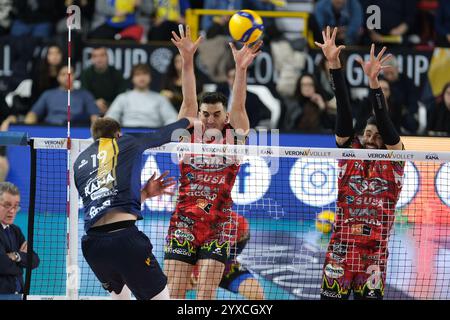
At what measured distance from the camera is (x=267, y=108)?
1839 cm

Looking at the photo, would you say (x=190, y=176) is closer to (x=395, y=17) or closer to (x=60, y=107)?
(x=60, y=107)

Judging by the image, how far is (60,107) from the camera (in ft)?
57.8

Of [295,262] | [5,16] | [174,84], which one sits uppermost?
[5,16]

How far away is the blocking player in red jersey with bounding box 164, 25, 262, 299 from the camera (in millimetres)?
10156

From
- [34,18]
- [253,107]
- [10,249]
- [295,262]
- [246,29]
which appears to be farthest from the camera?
[34,18]

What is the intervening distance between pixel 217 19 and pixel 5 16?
15.3 ft

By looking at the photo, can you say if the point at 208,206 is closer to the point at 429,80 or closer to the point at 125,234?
the point at 125,234

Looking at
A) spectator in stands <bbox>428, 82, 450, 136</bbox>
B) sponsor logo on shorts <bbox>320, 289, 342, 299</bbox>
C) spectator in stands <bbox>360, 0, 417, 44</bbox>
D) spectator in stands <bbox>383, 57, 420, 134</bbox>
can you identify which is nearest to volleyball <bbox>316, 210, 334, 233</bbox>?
spectator in stands <bbox>383, 57, 420, 134</bbox>

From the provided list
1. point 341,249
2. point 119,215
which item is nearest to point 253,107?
point 341,249

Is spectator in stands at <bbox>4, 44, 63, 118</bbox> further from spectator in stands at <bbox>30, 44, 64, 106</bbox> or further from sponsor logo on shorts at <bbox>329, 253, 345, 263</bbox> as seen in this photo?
sponsor logo on shorts at <bbox>329, 253, 345, 263</bbox>

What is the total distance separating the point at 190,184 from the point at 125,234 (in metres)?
1.37

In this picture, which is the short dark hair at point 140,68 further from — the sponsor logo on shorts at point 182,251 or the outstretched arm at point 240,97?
the sponsor logo on shorts at point 182,251
